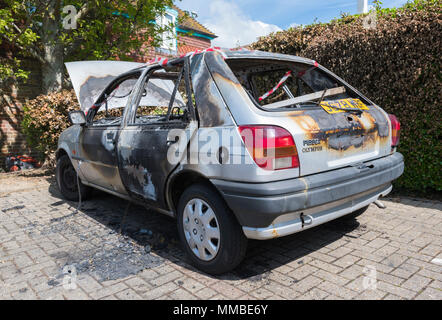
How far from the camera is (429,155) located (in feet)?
15.4

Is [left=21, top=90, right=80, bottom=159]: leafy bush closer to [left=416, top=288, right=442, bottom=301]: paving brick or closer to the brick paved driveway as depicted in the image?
the brick paved driveway

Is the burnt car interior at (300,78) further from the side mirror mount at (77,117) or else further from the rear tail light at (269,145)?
the side mirror mount at (77,117)

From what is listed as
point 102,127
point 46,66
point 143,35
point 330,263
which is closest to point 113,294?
point 330,263

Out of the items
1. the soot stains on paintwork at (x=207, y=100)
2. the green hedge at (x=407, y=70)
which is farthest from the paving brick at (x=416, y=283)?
the green hedge at (x=407, y=70)

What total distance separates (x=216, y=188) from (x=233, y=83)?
0.85 meters

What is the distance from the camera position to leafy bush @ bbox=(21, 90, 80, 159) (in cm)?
733

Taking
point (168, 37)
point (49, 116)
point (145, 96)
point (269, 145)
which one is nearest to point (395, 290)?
point (269, 145)

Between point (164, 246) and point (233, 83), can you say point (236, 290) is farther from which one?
point (233, 83)

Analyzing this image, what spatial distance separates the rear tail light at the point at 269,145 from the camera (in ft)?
7.80

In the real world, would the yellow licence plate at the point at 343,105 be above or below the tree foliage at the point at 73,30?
below

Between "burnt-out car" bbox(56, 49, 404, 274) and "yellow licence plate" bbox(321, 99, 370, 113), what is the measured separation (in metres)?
0.02

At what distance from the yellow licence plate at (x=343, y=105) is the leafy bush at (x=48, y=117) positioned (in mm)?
6309

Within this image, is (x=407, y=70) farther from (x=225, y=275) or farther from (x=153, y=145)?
(x=225, y=275)

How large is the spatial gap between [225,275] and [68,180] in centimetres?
378
